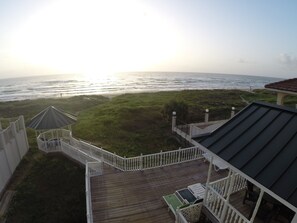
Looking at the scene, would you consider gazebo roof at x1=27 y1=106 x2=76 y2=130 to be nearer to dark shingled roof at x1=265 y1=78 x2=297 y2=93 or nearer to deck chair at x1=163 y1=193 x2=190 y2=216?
deck chair at x1=163 y1=193 x2=190 y2=216

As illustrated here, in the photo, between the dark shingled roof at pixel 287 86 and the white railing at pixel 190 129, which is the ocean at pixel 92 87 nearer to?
the white railing at pixel 190 129

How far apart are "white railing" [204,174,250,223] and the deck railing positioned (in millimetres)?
3624

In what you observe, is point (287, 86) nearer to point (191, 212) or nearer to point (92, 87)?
point (191, 212)

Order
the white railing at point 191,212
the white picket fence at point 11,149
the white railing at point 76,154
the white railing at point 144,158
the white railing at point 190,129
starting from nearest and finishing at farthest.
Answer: the white railing at point 191,212 → the white picket fence at point 11,149 → the white railing at point 144,158 → the white railing at point 76,154 → the white railing at point 190,129

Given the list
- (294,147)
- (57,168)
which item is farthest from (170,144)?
(294,147)

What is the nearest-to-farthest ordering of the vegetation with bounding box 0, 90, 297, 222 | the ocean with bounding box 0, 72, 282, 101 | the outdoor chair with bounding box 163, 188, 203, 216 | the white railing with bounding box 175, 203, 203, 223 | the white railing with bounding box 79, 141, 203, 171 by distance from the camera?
the white railing with bounding box 175, 203, 203, 223
the outdoor chair with bounding box 163, 188, 203, 216
the vegetation with bounding box 0, 90, 297, 222
the white railing with bounding box 79, 141, 203, 171
the ocean with bounding box 0, 72, 282, 101

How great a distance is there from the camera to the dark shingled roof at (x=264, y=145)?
13.6 feet

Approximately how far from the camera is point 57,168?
40.8ft

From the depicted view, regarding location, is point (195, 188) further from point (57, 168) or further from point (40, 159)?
point (40, 159)

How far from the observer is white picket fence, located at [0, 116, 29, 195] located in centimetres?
1054

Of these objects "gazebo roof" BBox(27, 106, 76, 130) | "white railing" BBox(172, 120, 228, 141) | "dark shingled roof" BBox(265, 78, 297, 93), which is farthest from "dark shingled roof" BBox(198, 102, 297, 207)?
"gazebo roof" BBox(27, 106, 76, 130)

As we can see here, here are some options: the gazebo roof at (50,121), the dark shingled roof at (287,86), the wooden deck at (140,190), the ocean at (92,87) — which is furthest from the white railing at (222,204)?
the ocean at (92,87)

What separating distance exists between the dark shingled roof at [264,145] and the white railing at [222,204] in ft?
6.08

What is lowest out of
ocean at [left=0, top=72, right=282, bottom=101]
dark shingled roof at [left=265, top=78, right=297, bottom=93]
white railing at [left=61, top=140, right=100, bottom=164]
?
ocean at [left=0, top=72, right=282, bottom=101]
